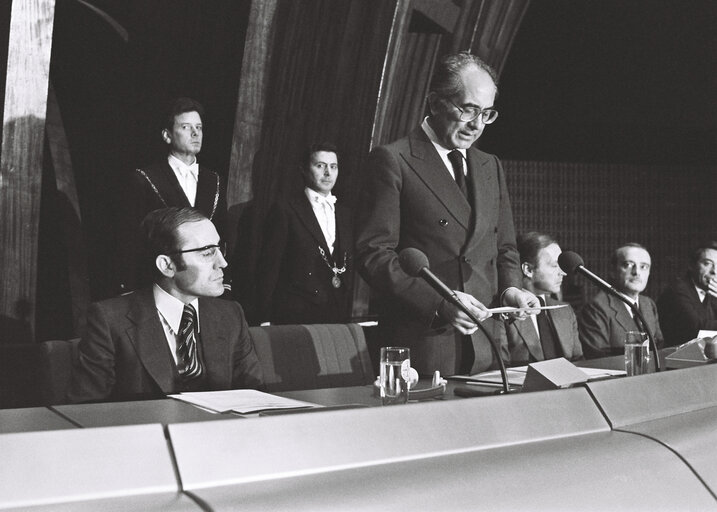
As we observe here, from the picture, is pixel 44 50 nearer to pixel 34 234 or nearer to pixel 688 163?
pixel 34 234

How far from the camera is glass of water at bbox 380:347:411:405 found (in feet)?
5.61

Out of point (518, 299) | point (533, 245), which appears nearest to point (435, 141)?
point (518, 299)

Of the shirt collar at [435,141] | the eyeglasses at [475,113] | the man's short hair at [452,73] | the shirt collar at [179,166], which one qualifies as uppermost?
the man's short hair at [452,73]

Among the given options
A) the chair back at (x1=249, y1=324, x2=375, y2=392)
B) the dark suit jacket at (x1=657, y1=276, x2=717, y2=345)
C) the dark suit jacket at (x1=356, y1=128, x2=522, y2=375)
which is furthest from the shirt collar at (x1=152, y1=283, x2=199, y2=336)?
the dark suit jacket at (x1=657, y1=276, x2=717, y2=345)

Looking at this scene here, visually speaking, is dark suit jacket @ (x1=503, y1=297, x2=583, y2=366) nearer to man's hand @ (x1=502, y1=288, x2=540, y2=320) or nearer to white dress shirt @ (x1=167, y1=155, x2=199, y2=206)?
man's hand @ (x1=502, y1=288, x2=540, y2=320)

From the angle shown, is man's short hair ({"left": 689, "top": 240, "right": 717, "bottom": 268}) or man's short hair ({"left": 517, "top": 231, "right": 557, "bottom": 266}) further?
man's short hair ({"left": 689, "top": 240, "right": 717, "bottom": 268})

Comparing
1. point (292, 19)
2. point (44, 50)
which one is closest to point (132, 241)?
point (44, 50)

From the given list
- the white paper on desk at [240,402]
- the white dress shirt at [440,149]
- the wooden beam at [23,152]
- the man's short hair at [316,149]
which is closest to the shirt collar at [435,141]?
the white dress shirt at [440,149]

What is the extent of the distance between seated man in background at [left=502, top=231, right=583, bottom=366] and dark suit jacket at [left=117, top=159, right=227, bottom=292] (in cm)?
136

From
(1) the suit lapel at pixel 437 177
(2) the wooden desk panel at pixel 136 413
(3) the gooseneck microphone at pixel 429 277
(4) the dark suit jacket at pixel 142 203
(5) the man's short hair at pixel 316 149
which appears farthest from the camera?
(5) the man's short hair at pixel 316 149

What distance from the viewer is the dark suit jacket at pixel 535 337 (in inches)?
132

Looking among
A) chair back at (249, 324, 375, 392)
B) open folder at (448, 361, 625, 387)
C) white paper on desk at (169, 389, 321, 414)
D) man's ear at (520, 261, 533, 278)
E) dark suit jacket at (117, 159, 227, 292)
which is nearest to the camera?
white paper on desk at (169, 389, 321, 414)

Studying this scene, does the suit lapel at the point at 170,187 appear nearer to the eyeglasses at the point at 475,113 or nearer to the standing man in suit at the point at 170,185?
the standing man in suit at the point at 170,185

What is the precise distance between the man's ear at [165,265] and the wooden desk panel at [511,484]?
1438mm
